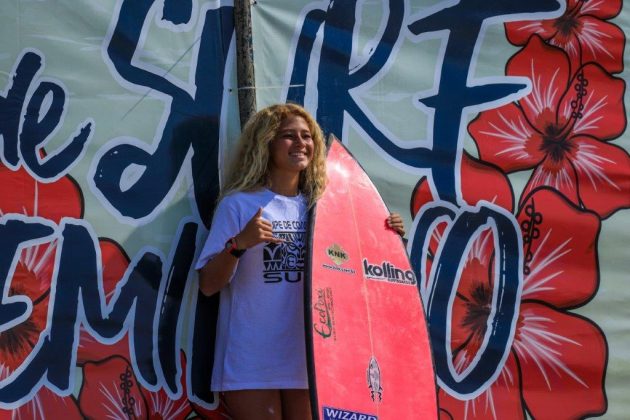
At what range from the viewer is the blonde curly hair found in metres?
3.92

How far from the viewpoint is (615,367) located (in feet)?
14.8

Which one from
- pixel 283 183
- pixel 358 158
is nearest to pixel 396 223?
pixel 358 158

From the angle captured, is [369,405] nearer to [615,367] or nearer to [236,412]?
[236,412]

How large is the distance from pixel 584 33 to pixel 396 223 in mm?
1340

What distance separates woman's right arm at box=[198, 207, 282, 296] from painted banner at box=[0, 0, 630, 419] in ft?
0.68

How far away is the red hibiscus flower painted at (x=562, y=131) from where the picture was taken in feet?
14.8

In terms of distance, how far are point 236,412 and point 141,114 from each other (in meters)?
1.22

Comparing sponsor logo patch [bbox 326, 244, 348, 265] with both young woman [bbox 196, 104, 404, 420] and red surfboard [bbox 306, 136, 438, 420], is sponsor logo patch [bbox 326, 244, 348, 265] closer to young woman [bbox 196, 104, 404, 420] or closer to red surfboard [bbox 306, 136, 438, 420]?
red surfboard [bbox 306, 136, 438, 420]

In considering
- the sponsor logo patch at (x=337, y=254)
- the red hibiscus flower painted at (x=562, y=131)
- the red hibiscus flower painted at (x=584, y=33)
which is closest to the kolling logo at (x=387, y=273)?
the sponsor logo patch at (x=337, y=254)

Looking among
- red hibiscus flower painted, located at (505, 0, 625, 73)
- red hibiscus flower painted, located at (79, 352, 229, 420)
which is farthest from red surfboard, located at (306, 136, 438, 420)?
red hibiscus flower painted, located at (505, 0, 625, 73)

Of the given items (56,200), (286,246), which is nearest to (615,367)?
(286,246)

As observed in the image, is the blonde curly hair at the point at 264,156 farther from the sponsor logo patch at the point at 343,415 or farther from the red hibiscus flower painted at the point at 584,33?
the red hibiscus flower painted at the point at 584,33

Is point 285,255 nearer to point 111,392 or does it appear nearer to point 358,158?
point 358,158

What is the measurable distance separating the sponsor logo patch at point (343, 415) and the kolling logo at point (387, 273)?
21.7 inches
